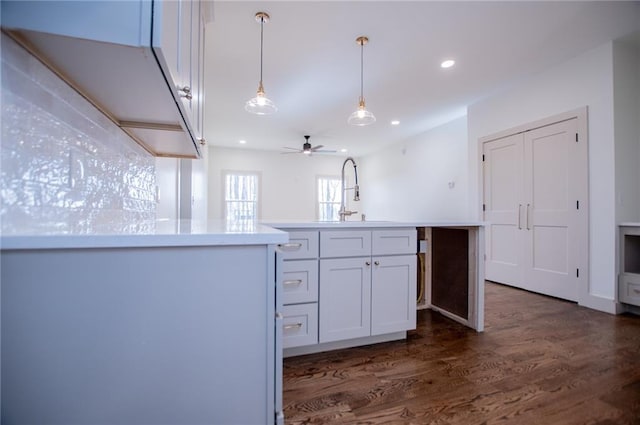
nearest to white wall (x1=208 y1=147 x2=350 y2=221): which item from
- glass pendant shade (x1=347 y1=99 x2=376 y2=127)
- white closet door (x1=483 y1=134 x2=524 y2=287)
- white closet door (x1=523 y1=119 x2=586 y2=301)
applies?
white closet door (x1=483 y1=134 x2=524 y2=287)

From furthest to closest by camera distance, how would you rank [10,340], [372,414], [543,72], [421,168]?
[421,168] < [543,72] < [372,414] < [10,340]

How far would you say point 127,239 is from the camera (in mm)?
701

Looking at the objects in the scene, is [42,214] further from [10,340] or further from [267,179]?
[267,179]

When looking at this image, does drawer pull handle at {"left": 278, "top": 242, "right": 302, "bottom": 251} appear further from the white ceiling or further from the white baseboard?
the white baseboard

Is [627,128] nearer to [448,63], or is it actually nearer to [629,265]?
[629,265]

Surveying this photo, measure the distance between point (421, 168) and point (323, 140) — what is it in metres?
2.21

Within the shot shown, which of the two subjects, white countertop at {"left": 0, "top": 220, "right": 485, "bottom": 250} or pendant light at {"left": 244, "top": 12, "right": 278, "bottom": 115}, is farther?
pendant light at {"left": 244, "top": 12, "right": 278, "bottom": 115}

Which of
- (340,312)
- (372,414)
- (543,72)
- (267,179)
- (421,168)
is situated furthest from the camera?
(267,179)

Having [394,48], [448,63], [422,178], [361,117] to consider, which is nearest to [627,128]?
[448,63]

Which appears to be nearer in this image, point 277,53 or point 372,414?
point 372,414

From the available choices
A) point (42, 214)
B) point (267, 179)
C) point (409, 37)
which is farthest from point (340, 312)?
point (267, 179)

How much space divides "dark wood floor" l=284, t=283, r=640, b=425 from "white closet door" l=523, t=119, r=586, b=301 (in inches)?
33.2

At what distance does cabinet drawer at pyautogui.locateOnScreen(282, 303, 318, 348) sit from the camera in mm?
1792

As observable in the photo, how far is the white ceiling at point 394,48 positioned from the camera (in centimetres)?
240
